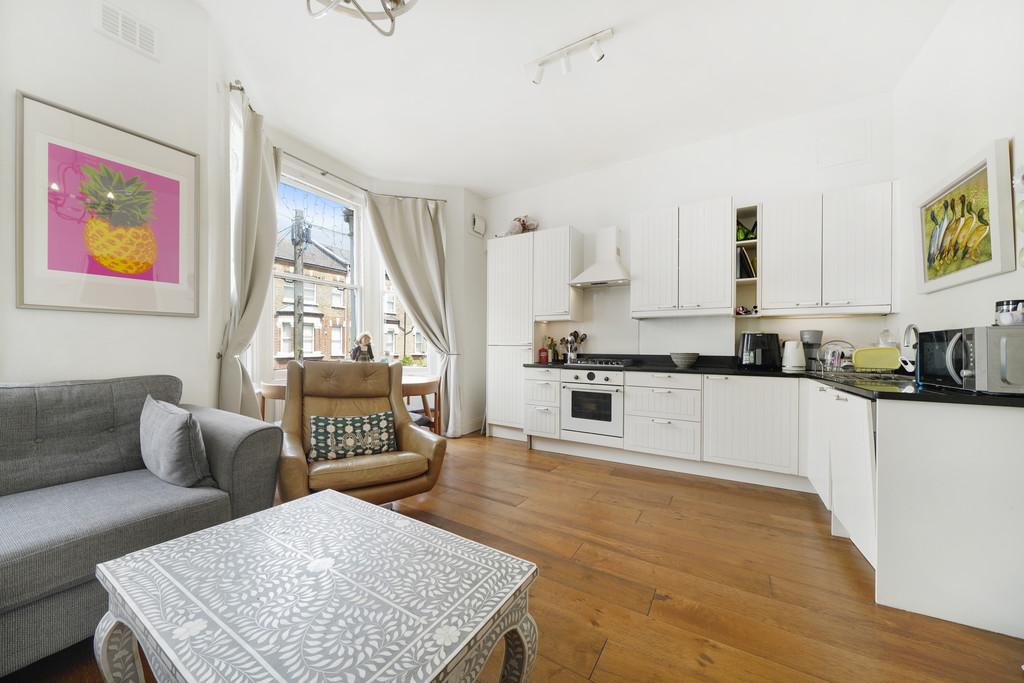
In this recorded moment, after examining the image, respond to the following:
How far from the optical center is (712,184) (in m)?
3.30

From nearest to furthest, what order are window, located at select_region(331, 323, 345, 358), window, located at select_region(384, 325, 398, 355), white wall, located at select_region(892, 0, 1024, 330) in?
white wall, located at select_region(892, 0, 1024, 330) → window, located at select_region(331, 323, 345, 358) → window, located at select_region(384, 325, 398, 355)

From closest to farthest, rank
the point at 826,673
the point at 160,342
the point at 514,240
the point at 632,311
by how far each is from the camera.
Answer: the point at 826,673
the point at 160,342
the point at 632,311
the point at 514,240

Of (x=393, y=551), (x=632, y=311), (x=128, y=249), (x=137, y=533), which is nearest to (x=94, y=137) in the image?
(x=128, y=249)

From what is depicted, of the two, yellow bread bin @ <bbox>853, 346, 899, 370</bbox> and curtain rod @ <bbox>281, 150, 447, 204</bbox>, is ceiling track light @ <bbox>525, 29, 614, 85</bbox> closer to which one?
curtain rod @ <bbox>281, 150, 447, 204</bbox>

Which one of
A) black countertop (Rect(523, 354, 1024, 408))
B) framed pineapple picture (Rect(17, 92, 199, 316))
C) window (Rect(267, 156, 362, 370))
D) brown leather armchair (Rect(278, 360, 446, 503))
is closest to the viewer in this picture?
black countertop (Rect(523, 354, 1024, 408))

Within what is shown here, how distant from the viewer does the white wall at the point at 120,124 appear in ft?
5.18

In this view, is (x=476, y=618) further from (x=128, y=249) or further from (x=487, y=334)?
(x=487, y=334)

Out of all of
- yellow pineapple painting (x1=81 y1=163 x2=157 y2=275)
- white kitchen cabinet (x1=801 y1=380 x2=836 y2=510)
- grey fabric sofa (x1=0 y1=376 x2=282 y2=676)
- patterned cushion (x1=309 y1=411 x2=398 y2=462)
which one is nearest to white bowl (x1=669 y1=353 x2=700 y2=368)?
white kitchen cabinet (x1=801 y1=380 x2=836 y2=510)

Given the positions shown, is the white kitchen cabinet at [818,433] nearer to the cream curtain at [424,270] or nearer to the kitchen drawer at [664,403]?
the kitchen drawer at [664,403]

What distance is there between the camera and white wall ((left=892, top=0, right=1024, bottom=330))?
1.50 m

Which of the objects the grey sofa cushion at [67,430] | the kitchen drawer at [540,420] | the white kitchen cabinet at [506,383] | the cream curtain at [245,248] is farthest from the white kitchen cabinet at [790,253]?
the grey sofa cushion at [67,430]

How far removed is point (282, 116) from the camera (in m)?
2.94

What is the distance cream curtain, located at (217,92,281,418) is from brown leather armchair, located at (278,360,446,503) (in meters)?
0.40

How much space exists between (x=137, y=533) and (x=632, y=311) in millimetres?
3335
